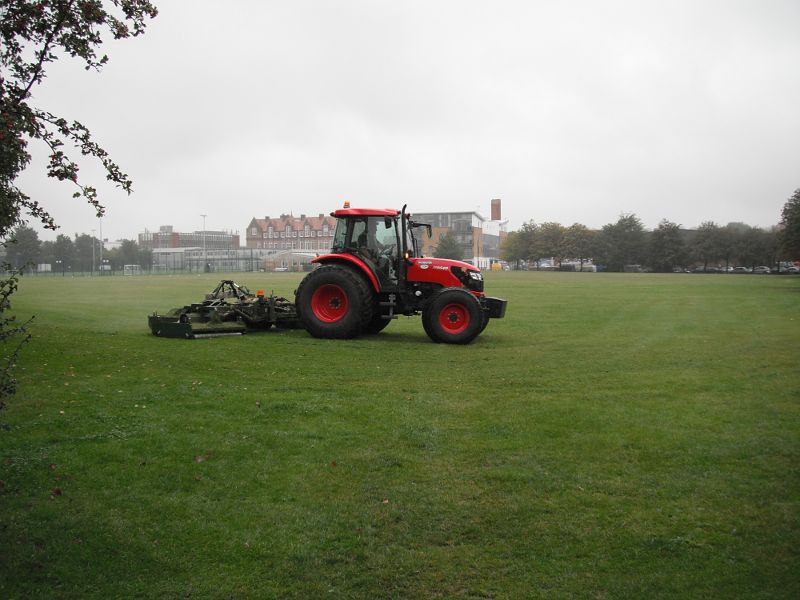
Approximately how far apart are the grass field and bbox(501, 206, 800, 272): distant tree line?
70.3 metres

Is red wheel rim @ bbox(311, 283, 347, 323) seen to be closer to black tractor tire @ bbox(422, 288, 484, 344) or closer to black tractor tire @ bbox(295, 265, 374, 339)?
black tractor tire @ bbox(295, 265, 374, 339)

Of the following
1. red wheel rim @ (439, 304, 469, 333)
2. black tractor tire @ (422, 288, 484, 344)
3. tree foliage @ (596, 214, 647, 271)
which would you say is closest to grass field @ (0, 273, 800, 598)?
black tractor tire @ (422, 288, 484, 344)

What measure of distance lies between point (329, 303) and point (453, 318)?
2.89m

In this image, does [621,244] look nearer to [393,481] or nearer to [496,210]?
[496,210]

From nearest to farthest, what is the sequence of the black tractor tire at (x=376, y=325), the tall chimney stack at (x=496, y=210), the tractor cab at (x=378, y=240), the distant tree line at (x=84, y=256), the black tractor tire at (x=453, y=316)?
the black tractor tire at (x=453, y=316) < the tractor cab at (x=378, y=240) < the black tractor tire at (x=376, y=325) < the distant tree line at (x=84, y=256) < the tall chimney stack at (x=496, y=210)

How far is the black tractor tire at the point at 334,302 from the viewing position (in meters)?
14.4

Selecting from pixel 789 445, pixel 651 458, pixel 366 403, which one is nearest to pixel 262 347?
pixel 366 403

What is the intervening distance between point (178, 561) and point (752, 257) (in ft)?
297

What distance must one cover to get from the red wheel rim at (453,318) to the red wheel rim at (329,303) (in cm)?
225

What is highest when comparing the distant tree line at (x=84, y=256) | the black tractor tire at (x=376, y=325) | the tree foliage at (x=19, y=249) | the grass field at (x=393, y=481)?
the distant tree line at (x=84, y=256)

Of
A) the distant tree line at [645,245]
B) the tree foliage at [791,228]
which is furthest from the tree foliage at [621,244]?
the tree foliage at [791,228]

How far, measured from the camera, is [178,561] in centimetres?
453

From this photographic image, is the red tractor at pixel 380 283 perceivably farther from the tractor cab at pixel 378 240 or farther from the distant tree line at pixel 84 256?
the distant tree line at pixel 84 256

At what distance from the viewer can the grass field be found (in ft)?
14.3
